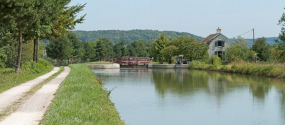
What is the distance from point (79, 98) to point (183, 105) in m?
5.93

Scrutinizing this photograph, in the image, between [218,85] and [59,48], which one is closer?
[218,85]

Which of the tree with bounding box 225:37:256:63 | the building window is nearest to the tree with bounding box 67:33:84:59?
the building window

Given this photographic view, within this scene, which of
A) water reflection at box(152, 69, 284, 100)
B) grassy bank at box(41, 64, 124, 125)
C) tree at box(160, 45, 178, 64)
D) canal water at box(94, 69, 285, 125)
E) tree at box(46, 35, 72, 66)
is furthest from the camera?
tree at box(160, 45, 178, 64)

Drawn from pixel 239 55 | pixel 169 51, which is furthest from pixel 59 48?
pixel 239 55

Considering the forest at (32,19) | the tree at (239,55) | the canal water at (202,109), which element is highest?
the forest at (32,19)

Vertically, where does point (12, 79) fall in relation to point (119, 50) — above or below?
below

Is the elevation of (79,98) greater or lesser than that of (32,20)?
lesser

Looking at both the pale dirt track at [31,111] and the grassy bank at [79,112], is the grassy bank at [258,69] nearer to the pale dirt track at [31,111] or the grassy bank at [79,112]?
the grassy bank at [79,112]

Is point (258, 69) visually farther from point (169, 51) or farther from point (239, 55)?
point (169, 51)

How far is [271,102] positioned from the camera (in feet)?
59.4

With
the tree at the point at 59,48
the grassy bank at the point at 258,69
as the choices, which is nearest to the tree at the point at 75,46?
the tree at the point at 59,48

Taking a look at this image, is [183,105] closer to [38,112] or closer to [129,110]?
[129,110]

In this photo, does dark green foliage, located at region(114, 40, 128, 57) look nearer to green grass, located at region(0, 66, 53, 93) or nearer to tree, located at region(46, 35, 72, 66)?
tree, located at region(46, 35, 72, 66)

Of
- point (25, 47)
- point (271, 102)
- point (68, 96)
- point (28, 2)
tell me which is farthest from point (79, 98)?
point (25, 47)
